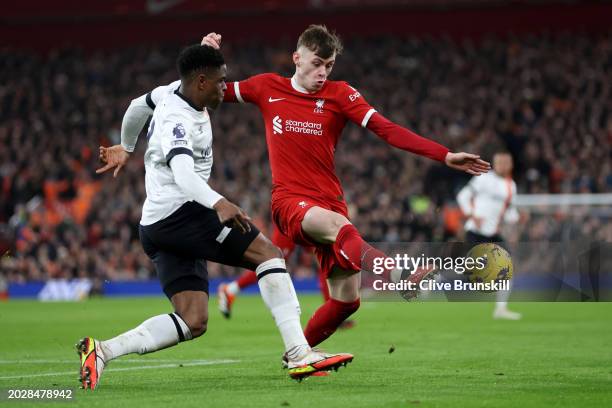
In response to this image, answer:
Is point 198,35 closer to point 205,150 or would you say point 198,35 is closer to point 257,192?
point 257,192

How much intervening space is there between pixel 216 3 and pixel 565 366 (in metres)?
25.7

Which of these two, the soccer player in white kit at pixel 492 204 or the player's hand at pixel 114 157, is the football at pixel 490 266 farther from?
the soccer player in white kit at pixel 492 204

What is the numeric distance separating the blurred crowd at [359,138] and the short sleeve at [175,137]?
16024mm

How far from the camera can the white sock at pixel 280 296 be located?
6840 mm

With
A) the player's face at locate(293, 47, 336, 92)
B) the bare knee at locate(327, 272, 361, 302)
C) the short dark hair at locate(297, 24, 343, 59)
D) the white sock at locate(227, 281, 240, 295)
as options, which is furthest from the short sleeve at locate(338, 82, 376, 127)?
the white sock at locate(227, 281, 240, 295)

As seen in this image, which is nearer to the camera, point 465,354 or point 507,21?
point 465,354

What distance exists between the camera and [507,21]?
33.1 metres

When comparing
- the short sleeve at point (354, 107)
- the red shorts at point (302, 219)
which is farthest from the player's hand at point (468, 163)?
the red shorts at point (302, 219)

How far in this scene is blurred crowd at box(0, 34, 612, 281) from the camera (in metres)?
25.1

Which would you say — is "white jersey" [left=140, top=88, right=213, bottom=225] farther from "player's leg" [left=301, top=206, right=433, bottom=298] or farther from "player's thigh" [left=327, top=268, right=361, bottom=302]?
"player's thigh" [left=327, top=268, right=361, bottom=302]

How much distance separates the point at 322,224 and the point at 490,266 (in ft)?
5.83

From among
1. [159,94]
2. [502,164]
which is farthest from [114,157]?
[502,164]

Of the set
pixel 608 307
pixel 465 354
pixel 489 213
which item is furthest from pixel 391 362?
pixel 608 307

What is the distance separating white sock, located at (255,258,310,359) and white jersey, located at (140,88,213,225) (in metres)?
0.71
